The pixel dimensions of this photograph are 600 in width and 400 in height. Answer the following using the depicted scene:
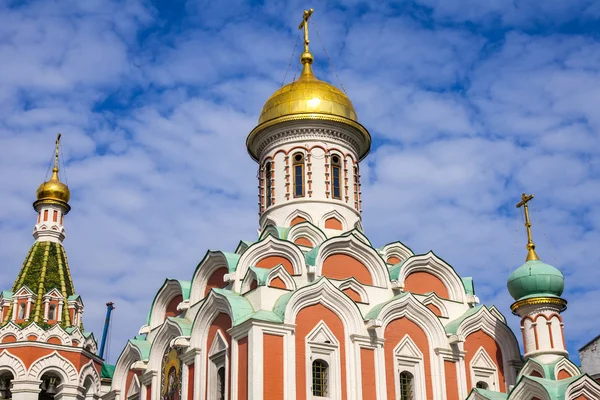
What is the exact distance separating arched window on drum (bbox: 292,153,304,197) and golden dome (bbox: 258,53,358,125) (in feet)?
3.12

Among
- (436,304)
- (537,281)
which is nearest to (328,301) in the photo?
(436,304)

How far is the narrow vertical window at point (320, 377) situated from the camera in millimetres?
14016

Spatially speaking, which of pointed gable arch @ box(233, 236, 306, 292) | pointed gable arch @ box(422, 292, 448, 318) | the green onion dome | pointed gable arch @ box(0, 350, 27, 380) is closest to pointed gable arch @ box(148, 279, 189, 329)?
pointed gable arch @ box(233, 236, 306, 292)

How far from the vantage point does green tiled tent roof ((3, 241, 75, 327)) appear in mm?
18848

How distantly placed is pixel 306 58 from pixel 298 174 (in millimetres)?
3081

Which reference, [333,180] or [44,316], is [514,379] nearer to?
[333,180]

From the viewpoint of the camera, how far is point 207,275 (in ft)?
53.5

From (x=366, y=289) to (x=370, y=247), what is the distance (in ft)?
2.90

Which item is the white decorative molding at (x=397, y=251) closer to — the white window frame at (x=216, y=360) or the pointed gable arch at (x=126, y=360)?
the white window frame at (x=216, y=360)

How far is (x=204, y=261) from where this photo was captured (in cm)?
1631

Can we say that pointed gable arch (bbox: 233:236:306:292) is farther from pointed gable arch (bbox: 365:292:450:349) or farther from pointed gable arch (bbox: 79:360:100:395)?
pointed gable arch (bbox: 79:360:100:395)

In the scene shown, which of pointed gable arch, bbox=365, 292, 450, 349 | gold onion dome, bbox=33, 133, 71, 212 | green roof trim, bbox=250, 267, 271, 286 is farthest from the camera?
gold onion dome, bbox=33, 133, 71, 212

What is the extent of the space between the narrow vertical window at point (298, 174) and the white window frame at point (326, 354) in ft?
13.1

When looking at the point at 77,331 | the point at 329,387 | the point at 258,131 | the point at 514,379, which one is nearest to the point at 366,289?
the point at 329,387
